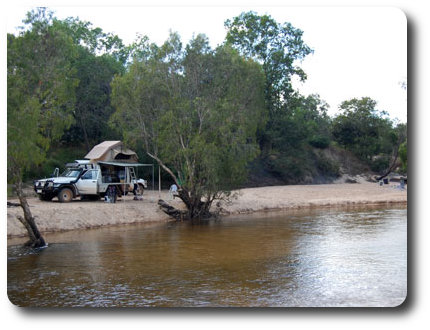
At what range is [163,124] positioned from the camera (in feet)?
66.1

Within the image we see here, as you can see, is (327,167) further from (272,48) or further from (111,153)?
(111,153)

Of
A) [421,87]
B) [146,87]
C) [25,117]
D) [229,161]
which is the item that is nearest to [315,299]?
[421,87]

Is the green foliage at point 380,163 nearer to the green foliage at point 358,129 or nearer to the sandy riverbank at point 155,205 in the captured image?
the green foliage at point 358,129

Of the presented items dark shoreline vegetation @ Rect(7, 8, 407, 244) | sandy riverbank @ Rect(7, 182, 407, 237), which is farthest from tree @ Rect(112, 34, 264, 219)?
sandy riverbank @ Rect(7, 182, 407, 237)

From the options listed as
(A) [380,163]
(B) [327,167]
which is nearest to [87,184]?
(A) [380,163]

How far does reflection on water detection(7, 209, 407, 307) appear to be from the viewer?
8797 mm

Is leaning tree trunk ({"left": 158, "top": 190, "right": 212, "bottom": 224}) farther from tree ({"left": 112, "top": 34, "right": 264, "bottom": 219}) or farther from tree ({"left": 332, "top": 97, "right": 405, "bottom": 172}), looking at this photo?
tree ({"left": 332, "top": 97, "right": 405, "bottom": 172})

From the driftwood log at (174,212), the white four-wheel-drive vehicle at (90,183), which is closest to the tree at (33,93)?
the white four-wheel-drive vehicle at (90,183)

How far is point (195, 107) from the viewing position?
65.8 feet

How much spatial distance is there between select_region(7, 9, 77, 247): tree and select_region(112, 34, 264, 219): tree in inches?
108

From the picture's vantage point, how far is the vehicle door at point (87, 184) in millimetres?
21672

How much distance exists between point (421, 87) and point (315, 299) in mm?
3832

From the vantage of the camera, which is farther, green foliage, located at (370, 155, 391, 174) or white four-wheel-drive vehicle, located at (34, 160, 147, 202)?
green foliage, located at (370, 155, 391, 174)

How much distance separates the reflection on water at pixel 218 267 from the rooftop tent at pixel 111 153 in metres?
5.60
